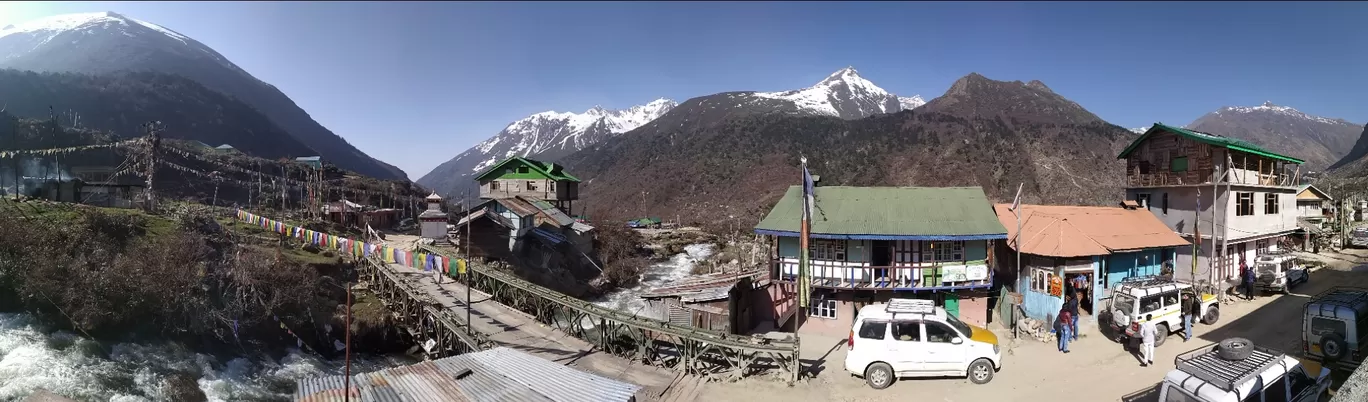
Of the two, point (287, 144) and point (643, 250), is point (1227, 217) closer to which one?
point (643, 250)

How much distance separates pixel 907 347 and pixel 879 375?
1.01m

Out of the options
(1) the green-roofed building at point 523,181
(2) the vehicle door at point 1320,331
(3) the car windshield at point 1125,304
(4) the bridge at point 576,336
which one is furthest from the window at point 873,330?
(1) the green-roofed building at point 523,181

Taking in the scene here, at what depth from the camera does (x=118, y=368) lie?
51.6ft

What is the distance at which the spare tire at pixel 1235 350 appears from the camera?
10359mm

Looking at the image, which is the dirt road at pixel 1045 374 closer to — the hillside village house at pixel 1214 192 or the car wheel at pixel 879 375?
the car wheel at pixel 879 375

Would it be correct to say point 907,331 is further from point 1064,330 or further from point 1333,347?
point 1333,347

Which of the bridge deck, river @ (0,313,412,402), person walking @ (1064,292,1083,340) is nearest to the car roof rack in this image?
person walking @ (1064,292,1083,340)

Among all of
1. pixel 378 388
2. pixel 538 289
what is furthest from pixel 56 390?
pixel 538 289

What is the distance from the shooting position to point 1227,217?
79.6 feet

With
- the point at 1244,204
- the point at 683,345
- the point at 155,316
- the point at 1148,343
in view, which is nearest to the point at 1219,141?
the point at 1244,204

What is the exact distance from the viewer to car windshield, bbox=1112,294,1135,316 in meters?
17.1

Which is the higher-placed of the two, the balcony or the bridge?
the balcony

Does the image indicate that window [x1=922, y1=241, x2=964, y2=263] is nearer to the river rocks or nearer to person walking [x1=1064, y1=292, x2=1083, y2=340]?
person walking [x1=1064, y1=292, x2=1083, y2=340]

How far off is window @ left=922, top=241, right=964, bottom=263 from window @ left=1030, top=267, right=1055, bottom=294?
107 inches
